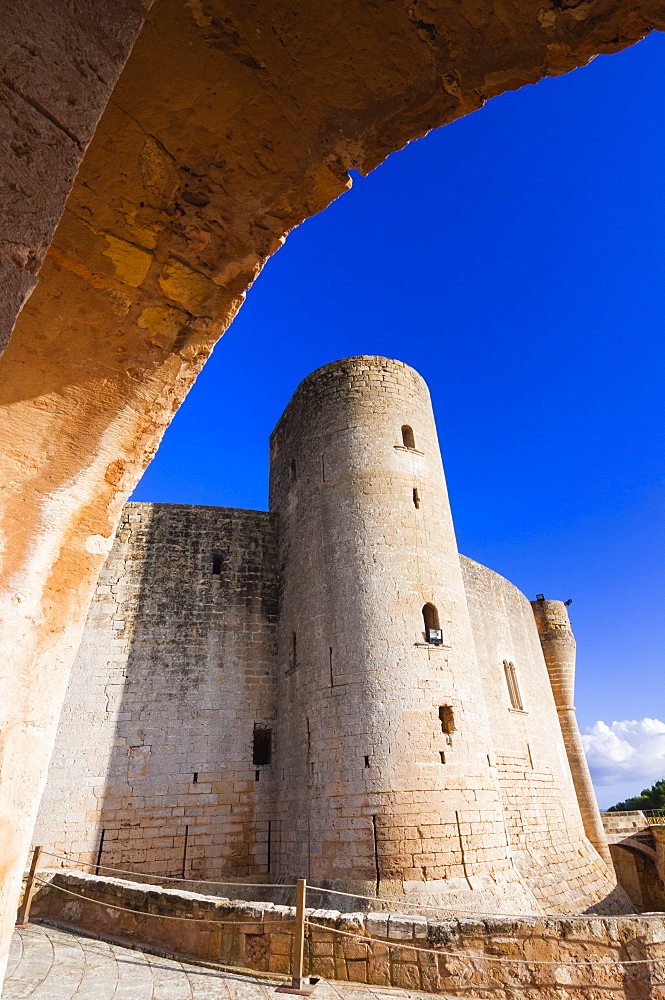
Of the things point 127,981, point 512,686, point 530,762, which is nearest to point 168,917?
point 127,981

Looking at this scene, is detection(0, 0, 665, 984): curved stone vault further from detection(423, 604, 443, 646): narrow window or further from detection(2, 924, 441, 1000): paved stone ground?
detection(423, 604, 443, 646): narrow window

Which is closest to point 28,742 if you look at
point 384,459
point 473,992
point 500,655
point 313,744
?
point 473,992

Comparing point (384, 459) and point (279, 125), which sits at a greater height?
point (384, 459)

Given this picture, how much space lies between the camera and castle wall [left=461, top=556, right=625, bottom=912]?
41.9ft

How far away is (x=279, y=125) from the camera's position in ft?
8.17

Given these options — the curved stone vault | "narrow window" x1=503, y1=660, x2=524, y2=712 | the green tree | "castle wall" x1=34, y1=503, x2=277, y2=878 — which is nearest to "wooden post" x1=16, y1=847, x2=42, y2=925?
"castle wall" x1=34, y1=503, x2=277, y2=878

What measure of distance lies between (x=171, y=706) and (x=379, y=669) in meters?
4.77

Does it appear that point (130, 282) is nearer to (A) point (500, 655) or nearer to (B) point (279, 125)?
(B) point (279, 125)

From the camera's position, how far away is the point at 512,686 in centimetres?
1619

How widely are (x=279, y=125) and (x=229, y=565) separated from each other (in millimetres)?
11553

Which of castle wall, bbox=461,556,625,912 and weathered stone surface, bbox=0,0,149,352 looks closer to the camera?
weathered stone surface, bbox=0,0,149,352

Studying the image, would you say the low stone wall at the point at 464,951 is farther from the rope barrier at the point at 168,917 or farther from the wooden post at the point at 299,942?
the wooden post at the point at 299,942

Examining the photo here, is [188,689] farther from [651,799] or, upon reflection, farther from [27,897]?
[651,799]

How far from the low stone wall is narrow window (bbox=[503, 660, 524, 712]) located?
431 inches
